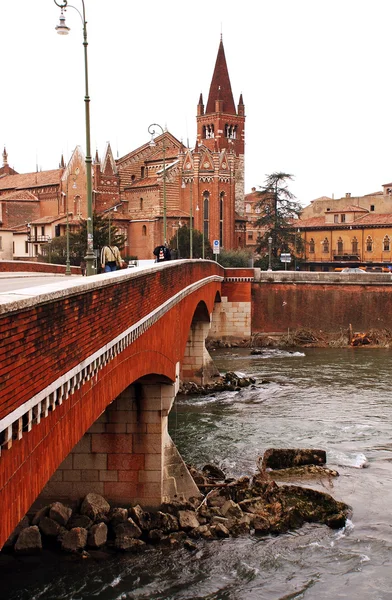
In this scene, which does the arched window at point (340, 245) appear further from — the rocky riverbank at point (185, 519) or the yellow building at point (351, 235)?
the rocky riverbank at point (185, 519)

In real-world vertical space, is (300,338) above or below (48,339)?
below

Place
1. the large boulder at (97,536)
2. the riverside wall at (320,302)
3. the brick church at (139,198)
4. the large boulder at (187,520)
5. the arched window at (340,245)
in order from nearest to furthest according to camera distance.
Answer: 1. the large boulder at (97,536)
2. the large boulder at (187,520)
3. the riverside wall at (320,302)
4. the brick church at (139,198)
5. the arched window at (340,245)

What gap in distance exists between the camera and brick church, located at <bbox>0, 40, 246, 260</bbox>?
71.0 m

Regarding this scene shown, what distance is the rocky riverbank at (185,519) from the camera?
1289 cm

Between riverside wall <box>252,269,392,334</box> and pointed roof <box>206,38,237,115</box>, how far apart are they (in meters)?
45.9

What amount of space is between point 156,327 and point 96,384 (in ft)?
16.6

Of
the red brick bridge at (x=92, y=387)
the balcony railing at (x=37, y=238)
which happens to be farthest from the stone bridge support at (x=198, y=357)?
the balcony railing at (x=37, y=238)

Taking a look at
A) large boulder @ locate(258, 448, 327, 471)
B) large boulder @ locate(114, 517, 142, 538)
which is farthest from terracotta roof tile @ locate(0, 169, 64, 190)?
large boulder @ locate(114, 517, 142, 538)

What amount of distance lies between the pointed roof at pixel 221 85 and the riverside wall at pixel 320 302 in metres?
45.9

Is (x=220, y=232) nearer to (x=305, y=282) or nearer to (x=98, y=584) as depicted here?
(x=305, y=282)

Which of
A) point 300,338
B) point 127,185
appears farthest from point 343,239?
point 300,338

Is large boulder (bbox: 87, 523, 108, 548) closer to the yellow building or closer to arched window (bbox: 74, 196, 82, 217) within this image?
the yellow building

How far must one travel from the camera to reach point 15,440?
570 cm

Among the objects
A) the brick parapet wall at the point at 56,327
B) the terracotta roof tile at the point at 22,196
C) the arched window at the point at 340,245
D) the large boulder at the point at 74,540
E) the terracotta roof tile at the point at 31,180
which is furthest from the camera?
the terracotta roof tile at the point at 31,180
